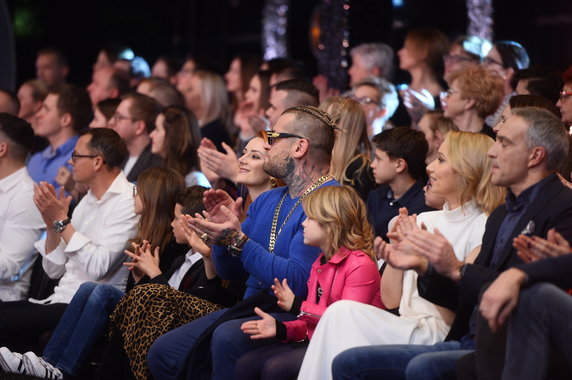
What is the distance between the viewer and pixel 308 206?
4445 millimetres

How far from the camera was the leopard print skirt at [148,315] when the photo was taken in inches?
191

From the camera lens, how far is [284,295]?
4.37 metres

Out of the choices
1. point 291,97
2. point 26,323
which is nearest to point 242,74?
point 291,97

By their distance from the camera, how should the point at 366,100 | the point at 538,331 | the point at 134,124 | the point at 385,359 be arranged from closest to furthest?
1. the point at 538,331
2. the point at 385,359
3. the point at 366,100
4. the point at 134,124

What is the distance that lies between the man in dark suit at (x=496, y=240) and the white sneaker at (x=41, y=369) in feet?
6.43

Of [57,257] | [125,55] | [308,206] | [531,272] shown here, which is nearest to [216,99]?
[125,55]

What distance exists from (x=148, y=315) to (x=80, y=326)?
52cm

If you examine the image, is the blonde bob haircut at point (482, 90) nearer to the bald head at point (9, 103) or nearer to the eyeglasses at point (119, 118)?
the eyeglasses at point (119, 118)

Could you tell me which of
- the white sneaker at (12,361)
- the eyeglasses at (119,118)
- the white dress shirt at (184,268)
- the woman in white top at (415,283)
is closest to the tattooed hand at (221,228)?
the woman in white top at (415,283)

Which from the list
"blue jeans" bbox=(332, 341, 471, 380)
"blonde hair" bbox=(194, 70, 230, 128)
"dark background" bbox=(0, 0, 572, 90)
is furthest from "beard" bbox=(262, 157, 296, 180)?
"dark background" bbox=(0, 0, 572, 90)

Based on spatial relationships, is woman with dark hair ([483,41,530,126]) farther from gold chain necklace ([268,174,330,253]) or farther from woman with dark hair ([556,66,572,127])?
gold chain necklace ([268,174,330,253])

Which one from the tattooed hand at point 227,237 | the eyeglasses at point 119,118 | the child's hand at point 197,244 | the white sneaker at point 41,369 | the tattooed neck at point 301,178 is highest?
the tattooed neck at point 301,178

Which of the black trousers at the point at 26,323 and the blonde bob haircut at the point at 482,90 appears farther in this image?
the blonde bob haircut at the point at 482,90

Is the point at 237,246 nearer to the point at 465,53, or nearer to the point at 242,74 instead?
the point at 465,53
